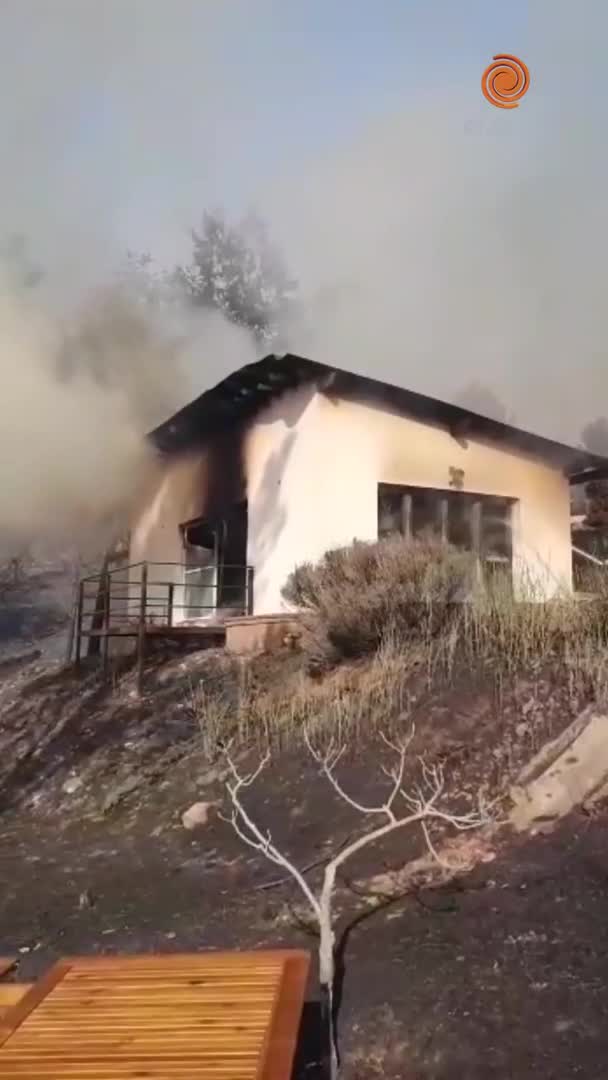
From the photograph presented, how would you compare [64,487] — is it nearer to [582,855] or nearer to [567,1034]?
[582,855]

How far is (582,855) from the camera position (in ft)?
11.8

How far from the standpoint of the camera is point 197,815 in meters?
5.03

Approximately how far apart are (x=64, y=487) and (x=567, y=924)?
27.6 ft

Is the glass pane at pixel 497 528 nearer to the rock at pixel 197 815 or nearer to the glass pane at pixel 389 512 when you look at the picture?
the glass pane at pixel 389 512

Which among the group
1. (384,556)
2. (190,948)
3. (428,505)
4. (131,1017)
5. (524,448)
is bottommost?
(190,948)

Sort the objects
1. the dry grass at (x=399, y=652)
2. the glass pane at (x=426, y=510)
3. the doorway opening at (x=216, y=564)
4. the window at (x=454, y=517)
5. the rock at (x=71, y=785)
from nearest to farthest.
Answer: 1. the dry grass at (x=399, y=652)
2. the rock at (x=71, y=785)
3. the window at (x=454, y=517)
4. the glass pane at (x=426, y=510)
5. the doorway opening at (x=216, y=564)

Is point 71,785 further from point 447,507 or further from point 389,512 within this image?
point 447,507

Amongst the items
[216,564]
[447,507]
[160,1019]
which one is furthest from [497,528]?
[160,1019]

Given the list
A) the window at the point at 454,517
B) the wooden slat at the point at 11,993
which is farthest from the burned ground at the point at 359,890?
the window at the point at 454,517

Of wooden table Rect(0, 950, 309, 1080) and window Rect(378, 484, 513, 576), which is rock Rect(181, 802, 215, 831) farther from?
window Rect(378, 484, 513, 576)

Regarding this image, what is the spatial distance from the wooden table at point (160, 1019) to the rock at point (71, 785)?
3.46 m

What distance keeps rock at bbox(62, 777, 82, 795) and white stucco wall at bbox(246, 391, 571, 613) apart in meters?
3.40

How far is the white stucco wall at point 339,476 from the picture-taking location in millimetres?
9102

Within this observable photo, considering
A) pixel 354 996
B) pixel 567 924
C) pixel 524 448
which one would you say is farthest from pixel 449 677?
pixel 524 448
